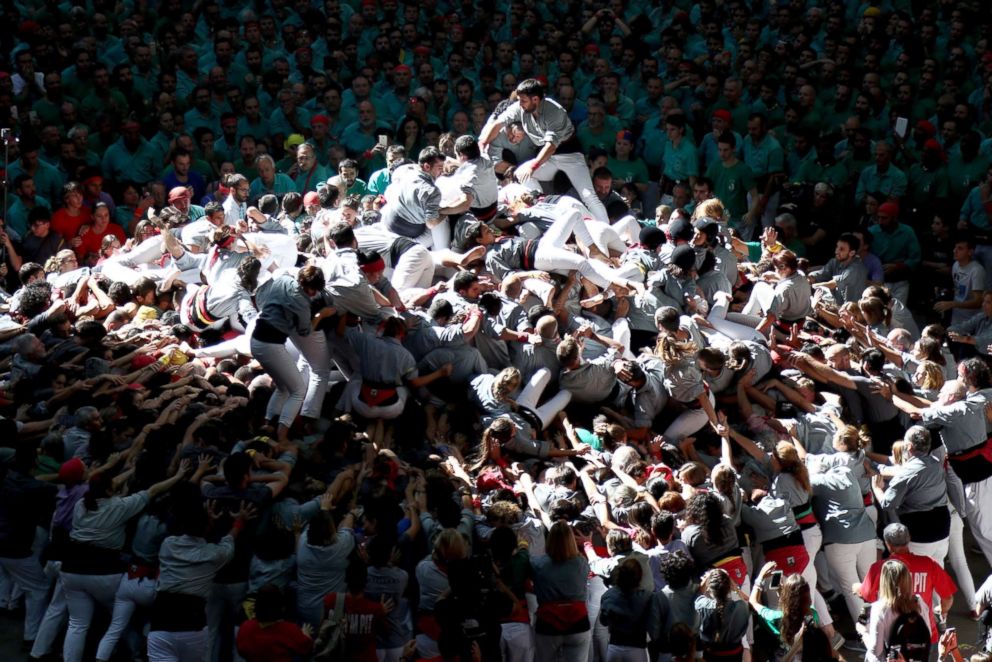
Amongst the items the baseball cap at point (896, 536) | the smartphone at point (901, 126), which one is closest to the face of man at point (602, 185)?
the smartphone at point (901, 126)

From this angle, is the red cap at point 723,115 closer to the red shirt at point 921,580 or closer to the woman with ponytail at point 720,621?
the red shirt at point 921,580

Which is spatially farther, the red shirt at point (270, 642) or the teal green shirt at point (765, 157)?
the teal green shirt at point (765, 157)

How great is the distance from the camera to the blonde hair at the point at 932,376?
10.1m

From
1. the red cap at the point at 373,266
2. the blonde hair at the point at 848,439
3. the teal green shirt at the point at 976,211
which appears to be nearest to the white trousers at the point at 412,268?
the red cap at the point at 373,266

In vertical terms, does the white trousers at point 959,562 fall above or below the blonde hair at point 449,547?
below

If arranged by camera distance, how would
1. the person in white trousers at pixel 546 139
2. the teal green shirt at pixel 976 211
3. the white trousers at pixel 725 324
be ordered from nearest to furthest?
the white trousers at pixel 725 324, the person in white trousers at pixel 546 139, the teal green shirt at pixel 976 211

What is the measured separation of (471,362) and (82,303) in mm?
3251

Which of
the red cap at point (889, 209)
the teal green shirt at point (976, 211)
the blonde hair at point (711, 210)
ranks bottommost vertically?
the teal green shirt at point (976, 211)

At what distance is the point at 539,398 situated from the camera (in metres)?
10.1

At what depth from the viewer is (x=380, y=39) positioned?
15.6 meters

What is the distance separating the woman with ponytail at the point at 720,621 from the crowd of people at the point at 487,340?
0.02 metres

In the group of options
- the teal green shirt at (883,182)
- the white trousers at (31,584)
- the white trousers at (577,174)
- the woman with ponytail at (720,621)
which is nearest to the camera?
the woman with ponytail at (720,621)

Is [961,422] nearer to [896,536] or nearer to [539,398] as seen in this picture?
[896,536]

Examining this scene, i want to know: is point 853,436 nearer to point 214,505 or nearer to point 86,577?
point 214,505
